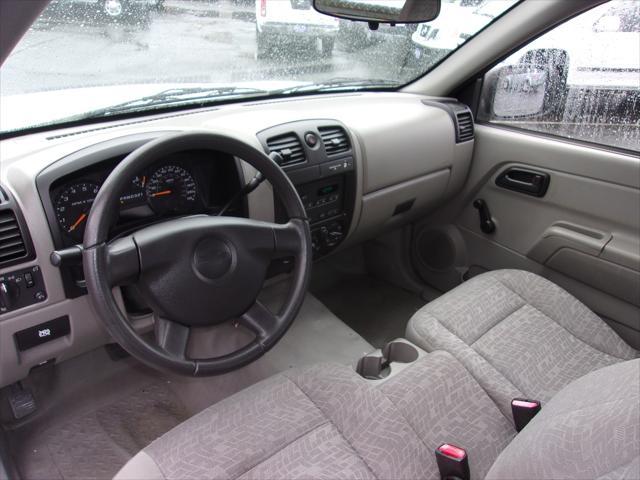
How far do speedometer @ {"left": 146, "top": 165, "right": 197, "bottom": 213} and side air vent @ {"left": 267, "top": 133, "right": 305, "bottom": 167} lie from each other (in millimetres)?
316

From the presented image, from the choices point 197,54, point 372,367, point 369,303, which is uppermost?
point 197,54

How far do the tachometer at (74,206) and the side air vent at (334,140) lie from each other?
78cm

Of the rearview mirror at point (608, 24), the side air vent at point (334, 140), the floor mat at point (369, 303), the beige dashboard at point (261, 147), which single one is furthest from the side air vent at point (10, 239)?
the rearview mirror at point (608, 24)

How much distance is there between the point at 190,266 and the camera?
1168mm

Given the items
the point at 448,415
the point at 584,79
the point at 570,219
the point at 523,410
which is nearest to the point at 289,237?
the point at 448,415

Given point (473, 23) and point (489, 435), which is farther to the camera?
point (473, 23)

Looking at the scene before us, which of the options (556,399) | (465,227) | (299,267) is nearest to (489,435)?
(556,399)

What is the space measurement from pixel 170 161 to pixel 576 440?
43.7 inches

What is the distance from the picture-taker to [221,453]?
3.48 feet

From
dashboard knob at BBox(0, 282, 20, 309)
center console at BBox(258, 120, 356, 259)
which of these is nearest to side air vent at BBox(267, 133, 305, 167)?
center console at BBox(258, 120, 356, 259)

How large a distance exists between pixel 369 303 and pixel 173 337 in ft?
5.00

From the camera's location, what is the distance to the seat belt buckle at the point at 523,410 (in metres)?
1.19

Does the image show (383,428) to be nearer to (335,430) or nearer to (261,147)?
(335,430)

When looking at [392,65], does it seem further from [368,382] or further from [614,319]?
[368,382]
